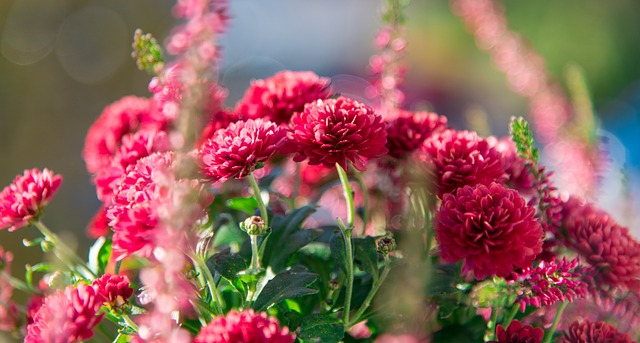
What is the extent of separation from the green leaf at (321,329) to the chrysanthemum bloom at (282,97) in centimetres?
20

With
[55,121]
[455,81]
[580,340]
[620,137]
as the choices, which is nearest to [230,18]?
[580,340]

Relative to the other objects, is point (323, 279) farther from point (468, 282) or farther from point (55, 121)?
point (55, 121)

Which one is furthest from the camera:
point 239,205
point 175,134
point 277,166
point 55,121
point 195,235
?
point 55,121

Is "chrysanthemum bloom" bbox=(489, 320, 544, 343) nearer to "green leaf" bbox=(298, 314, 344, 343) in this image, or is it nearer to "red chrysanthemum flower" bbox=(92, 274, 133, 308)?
"green leaf" bbox=(298, 314, 344, 343)

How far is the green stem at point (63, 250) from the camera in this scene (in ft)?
1.65

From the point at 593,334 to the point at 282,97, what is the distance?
32 cm

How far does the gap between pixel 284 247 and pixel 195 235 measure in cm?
9

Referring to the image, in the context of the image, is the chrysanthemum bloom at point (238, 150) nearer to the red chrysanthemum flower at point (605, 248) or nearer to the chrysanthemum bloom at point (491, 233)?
the chrysanthemum bloom at point (491, 233)

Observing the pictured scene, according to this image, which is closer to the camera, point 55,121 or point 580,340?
point 580,340

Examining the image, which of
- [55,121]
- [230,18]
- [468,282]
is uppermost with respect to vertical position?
[230,18]

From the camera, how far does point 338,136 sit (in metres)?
0.47

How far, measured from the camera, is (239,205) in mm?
563

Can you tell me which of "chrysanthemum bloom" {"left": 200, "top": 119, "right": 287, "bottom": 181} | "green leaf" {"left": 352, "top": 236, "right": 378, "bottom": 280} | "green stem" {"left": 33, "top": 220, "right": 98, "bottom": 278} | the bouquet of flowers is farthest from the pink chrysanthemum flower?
"green stem" {"left": 33, "top": 220, "right": 98, "bottom": 278}

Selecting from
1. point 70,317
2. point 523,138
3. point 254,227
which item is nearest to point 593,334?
point 523,138
